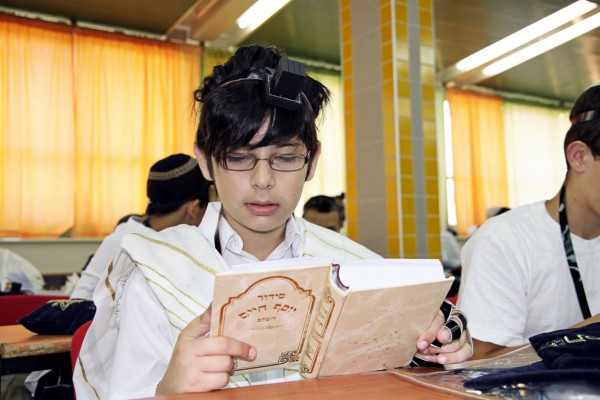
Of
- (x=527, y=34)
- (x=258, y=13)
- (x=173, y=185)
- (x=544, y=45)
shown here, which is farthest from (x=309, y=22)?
(x=173, y=185)

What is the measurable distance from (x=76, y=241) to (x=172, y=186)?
3683mm

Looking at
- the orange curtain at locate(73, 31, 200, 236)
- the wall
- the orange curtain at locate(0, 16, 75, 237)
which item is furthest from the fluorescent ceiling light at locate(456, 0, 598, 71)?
the wall

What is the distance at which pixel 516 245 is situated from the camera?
177cm

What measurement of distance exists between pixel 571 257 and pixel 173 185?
6.56ft

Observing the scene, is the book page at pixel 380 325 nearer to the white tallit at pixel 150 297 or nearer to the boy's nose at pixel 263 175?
the white tallit at pixel 150 297

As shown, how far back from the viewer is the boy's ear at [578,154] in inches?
69.1

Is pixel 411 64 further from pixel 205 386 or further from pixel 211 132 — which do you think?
pixel 205 386

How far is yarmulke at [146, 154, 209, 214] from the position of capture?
121 inches

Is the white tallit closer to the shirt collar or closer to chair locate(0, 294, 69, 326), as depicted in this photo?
the shirt collar

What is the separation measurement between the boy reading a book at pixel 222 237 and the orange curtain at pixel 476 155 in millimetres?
8057

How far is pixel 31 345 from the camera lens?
1.87 m

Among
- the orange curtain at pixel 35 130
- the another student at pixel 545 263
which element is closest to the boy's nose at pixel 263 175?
the another student at pixel 545 263

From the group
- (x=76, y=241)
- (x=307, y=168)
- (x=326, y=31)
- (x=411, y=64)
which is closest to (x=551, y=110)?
(x=326, y=31)

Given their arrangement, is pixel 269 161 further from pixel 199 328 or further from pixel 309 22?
pixel 309 22
